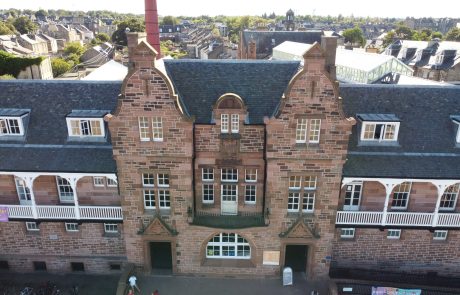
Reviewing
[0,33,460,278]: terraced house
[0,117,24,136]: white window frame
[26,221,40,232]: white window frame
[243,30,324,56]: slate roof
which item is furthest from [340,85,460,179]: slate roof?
[243,30,324,56]: slate roof

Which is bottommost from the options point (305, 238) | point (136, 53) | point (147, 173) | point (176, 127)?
point (305, 238)

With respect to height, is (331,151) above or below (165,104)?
below

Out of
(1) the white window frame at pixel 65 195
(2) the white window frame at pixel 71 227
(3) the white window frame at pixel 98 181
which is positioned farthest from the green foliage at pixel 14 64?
(3) the white window frame at pixel 98 181

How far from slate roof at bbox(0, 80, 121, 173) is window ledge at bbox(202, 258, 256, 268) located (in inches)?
355

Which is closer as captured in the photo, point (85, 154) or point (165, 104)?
point (165, 104)

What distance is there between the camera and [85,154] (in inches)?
898

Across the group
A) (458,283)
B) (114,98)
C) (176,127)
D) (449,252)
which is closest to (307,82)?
A: (176,127)

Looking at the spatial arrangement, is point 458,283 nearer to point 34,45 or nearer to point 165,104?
point 165,104

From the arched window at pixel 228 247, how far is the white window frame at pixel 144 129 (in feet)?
27.2

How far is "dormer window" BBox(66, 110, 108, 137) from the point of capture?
74.5 ft

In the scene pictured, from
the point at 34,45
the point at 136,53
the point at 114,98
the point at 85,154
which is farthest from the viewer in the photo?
the point at 34,45

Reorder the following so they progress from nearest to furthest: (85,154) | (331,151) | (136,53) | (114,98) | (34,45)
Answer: (136,53) < (331,151) < (85,154) < (114,98) < (34,45)

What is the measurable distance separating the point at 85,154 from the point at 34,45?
379 feet

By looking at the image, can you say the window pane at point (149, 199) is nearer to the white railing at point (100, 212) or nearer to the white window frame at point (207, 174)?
the white railing at point (100, 212)
